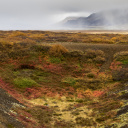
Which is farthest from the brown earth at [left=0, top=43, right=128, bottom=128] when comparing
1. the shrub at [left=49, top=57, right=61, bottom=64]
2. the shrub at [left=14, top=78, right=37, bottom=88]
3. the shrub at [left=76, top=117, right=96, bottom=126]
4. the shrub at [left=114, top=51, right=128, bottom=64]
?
the shrub at [left=49, top=57, right=61, bottom=64]

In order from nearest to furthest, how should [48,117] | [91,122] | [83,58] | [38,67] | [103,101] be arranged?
[91,122] < [48,117] < [103,101] < [38,67] < [83,58]

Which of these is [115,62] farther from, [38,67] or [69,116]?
[69,116]

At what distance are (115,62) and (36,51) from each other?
2383 cm

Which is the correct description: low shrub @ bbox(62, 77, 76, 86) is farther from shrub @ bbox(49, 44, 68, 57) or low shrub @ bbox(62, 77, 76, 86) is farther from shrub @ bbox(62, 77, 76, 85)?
shrub @ bbox(49, 44, 68, 57)

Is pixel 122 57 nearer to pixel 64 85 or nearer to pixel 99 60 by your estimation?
pixel 99 60

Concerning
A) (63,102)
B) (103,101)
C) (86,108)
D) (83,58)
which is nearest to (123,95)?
(103,101)

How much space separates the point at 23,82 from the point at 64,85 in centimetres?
933

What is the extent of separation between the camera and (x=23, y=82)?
35906mm

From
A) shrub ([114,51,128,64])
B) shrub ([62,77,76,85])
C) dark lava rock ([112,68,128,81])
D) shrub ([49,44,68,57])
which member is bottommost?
shrub ([62,77,76,85])

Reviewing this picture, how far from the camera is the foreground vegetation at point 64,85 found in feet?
76.7

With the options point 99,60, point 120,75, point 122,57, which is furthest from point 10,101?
point 122,57

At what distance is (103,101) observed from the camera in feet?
96.7

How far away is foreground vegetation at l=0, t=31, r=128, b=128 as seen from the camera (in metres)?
23.4

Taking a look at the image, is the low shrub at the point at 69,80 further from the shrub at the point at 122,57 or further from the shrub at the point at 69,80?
the shrub at the point at 122,57
